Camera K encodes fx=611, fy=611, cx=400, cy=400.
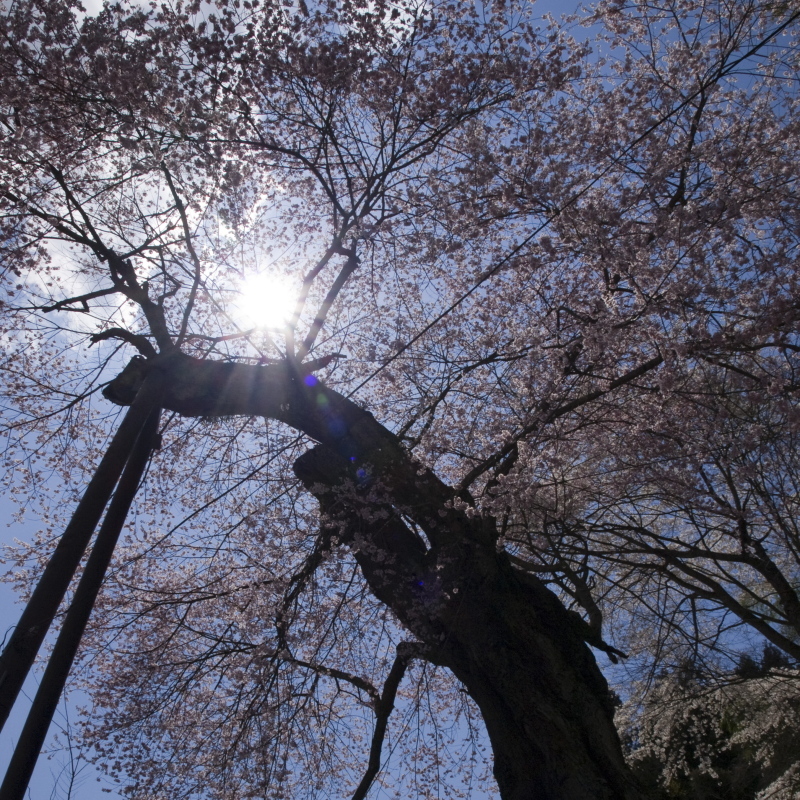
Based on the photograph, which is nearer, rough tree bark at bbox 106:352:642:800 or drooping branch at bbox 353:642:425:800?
rough tree bark at bbox 106:352:642:800

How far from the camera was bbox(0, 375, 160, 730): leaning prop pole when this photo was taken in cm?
282

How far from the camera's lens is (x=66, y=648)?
9.83ft

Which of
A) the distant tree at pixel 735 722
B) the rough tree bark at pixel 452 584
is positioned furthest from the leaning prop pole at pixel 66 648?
the distant tree at pixel 735 722

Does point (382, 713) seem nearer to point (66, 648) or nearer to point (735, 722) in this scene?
point (66, 648)

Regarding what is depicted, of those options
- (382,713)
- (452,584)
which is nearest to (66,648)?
(452,584)

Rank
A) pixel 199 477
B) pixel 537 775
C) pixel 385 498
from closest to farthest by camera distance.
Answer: pixel 537 775, pixel 385 498, pixel 199 477

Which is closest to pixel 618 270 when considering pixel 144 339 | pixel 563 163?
pixel 563 163

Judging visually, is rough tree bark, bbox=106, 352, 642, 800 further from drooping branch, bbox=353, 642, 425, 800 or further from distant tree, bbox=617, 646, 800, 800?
distant tree, bbox=617, 646, 800, 800

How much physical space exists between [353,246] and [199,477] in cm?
319

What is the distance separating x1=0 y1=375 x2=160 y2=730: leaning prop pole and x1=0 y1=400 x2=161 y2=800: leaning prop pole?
102 millimetres

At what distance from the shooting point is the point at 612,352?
509cm

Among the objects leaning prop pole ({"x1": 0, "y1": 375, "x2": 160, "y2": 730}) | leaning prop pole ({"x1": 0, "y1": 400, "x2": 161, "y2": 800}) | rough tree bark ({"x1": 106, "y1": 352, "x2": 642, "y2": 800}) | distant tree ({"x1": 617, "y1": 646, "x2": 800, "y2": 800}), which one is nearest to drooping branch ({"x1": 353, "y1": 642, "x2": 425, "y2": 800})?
rough tree bark ({"x1": 106, "y1": 352, "x2": 642, "y2": 800})

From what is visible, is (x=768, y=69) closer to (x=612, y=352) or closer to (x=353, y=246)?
(x=612, y=352)

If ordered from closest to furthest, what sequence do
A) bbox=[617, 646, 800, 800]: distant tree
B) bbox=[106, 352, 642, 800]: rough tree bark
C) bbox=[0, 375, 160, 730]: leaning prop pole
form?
bbox=[0, 375, 160, 730]: leaning prop pole → bbox=[106, 352, 642, 800]: rough tree bark → bbox=[617, 646, 800, 800]: distant tree
